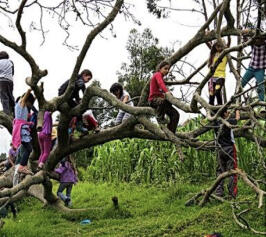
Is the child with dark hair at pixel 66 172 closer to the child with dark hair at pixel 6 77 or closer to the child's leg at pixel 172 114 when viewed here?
the child with dark hair at pixel 6 77

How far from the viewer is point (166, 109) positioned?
646cm

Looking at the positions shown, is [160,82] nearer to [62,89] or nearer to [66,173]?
[62,89]

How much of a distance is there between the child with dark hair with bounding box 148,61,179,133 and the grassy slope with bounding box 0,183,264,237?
1395mm

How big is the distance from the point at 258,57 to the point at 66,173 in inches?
170

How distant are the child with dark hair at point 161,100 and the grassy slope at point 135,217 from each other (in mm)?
1395

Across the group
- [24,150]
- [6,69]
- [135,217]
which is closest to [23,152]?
[24,150]

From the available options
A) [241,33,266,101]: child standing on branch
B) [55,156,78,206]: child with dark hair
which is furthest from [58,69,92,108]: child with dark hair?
[241,33,266,101]: child standing on branch

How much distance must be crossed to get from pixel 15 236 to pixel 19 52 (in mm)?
3034

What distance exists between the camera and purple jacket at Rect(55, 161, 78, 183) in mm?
9070

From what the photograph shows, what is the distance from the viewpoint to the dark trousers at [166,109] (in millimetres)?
6398

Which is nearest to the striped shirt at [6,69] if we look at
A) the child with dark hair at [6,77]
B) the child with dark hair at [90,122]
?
the child with dark hair at [6,77]

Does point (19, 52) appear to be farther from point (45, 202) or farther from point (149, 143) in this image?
point (149, 143)

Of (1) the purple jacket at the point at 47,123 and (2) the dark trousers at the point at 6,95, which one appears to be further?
(2) the dark trousers at the point at 6,95

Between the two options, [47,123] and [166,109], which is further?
[47,123]
